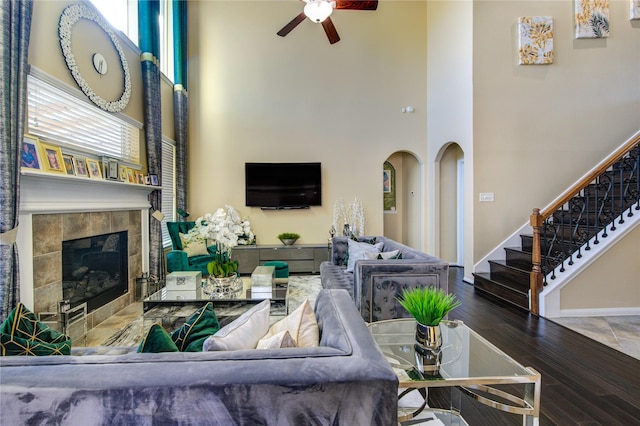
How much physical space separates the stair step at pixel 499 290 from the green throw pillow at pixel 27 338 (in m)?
4.13

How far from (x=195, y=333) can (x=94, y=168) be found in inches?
105

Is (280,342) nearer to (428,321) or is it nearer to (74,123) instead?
(428,321)

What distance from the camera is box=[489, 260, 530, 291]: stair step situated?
3664 mm

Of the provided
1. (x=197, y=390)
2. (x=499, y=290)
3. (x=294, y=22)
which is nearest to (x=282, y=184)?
(x=294, y=22)

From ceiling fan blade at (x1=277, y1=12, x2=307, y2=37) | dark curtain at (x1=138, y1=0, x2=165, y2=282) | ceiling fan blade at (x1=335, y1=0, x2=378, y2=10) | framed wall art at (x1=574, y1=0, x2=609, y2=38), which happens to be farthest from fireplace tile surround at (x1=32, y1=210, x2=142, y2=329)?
framed wall art at (x1=574, y1=0, x2=609, y2=38)

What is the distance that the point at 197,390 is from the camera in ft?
2.78

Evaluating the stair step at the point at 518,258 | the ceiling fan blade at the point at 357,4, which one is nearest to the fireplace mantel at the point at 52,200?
the ceiling fan blade at the point at 357,4

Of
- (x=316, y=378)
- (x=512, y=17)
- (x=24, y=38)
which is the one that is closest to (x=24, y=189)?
(x=24, y=38)

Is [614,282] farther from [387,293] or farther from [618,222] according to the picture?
[387,293]

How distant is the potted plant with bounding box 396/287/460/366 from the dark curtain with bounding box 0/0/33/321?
2.68 m

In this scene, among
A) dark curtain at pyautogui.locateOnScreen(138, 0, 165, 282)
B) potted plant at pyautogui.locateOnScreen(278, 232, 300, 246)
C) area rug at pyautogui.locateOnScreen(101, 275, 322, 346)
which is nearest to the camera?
area rug at pyautogui.locateOnScreen(101, 275, 322, 346)

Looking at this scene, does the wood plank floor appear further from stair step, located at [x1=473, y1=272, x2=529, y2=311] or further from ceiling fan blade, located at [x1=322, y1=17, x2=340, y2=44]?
ceiling fan blade, located at [x1=322, y1=17, x2=340, y2=44]

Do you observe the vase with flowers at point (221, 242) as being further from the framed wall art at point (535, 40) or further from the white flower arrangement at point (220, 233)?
the framed wall art at point (535, 40)

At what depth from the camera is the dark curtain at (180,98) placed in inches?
207
